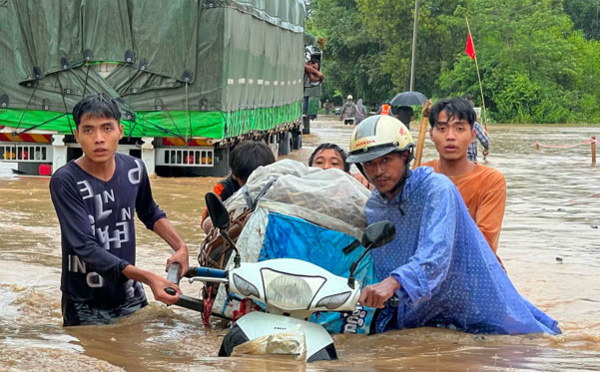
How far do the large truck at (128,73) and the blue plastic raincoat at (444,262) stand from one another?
11.5m

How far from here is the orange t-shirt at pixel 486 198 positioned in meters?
5.98

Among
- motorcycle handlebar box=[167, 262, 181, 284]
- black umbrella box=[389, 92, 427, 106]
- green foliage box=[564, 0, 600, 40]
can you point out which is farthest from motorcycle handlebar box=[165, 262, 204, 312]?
green foliage box=[564, 0, 600, 40]

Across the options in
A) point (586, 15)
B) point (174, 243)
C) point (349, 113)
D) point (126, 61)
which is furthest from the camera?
point (586, 15)

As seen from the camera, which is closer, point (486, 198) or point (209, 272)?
point (209, 272)

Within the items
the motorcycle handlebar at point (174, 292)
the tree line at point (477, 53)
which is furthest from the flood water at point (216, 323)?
the tree line at point (477, 53)

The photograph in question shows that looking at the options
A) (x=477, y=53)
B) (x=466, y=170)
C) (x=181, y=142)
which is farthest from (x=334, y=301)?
(x=477, y=53)

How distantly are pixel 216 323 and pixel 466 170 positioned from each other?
1708 mm

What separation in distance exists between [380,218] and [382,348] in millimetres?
681

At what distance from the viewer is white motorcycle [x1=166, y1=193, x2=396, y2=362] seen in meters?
4.49

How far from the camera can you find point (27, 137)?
17266mm

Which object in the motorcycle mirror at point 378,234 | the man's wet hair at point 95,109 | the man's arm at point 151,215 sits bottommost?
the man's arm at point 151,215

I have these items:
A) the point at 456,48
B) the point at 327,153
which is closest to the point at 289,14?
the point at 327,153

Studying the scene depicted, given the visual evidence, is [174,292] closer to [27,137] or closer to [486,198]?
[486,198]

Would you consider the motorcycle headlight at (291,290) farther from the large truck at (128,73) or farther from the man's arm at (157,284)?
the large truck at (128,73)
